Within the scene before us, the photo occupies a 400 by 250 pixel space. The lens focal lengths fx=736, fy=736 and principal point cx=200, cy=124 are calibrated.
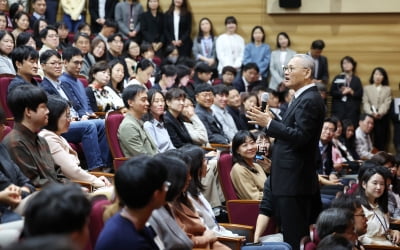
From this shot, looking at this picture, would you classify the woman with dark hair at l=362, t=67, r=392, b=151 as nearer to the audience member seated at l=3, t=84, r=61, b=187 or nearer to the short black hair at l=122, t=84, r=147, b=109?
the short black hair at l=122, t=84, r=147, b=109

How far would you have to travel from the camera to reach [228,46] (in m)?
9.08

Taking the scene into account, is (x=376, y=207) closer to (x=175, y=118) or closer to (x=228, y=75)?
(x=175, y=118)

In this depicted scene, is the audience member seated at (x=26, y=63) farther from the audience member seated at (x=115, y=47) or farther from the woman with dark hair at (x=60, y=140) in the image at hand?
the audience member seated at (x=115, y=47)

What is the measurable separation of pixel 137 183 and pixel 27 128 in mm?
1286

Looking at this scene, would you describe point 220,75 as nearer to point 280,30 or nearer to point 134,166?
point 280,30

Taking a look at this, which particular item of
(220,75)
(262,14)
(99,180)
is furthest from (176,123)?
(262,14)

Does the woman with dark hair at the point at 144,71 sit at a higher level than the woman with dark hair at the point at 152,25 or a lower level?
lower

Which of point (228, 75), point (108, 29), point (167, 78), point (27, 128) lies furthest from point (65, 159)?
point (108, 29)

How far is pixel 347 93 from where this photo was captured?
8.70 m

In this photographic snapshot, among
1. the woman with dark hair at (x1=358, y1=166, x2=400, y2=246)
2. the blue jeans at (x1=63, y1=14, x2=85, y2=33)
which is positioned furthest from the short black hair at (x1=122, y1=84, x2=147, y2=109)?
the blue jeans at (x1=63, y1=14, x2=85, y2=33)

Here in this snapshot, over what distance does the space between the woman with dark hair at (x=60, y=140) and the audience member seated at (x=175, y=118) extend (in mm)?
1837

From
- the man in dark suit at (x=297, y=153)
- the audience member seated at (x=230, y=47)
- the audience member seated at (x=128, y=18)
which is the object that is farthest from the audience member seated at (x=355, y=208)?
the audience member seated at (x=128, y=18)

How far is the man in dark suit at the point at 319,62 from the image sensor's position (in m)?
8.76

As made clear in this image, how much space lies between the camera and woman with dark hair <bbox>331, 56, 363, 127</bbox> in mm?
8727
